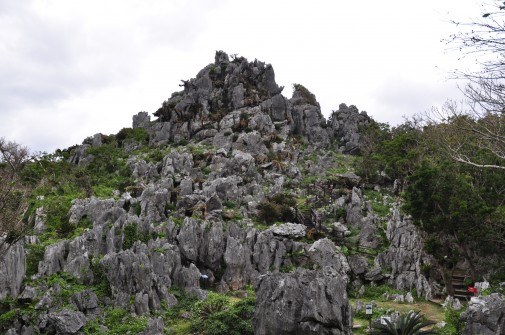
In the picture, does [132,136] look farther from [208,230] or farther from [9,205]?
[9,205]

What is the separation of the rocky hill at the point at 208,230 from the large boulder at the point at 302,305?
4 cm

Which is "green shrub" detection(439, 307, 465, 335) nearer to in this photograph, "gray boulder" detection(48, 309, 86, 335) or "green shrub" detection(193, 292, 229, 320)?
"green shrub" detection(193, 292, 229, 320)

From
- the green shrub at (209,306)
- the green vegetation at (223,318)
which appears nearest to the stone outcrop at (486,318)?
the green vegetation at (223,318)

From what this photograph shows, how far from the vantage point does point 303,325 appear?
14.6 m

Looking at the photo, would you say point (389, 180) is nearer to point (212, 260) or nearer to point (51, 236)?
point (212, 260)

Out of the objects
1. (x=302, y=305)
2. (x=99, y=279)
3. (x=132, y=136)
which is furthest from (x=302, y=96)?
(x=302, y=305)

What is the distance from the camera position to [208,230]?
25812 millimetres

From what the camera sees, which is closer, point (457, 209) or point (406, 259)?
point (457, 209)

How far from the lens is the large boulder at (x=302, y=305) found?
14648 mm

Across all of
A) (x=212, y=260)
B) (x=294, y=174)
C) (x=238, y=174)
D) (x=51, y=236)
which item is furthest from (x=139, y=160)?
(x=212, y=260)

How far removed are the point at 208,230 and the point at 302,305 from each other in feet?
38.7

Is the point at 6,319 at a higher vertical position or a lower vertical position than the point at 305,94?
lower

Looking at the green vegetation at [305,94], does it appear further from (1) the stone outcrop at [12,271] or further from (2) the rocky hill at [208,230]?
(1) the stone outcrop at [12,271]

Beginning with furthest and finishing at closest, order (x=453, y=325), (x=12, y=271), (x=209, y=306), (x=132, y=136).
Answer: (x=132, y=136), (x=209, y=306), (x=12, y=271), (x=453, y=325)
